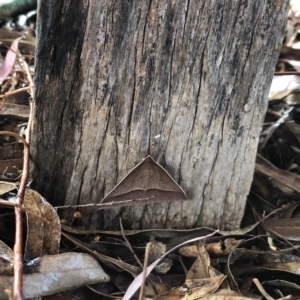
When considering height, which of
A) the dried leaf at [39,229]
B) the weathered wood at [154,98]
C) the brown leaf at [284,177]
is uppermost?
the weathered wood at [154,98]

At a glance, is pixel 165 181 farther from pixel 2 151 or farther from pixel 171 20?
pixel 2 151

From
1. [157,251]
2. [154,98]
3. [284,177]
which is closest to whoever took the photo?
[154,98]

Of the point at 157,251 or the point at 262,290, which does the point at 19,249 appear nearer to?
the point at 157,251

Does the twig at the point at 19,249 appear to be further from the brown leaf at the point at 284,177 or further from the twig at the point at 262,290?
the brown leaf at the point at 284,177

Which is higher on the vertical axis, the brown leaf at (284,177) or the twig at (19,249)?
the brown leaf at (284,177)

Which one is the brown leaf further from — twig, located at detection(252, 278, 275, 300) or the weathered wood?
twig, located at detection(252, 278, 275, 300)

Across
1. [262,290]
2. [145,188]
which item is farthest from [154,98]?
[262,290]

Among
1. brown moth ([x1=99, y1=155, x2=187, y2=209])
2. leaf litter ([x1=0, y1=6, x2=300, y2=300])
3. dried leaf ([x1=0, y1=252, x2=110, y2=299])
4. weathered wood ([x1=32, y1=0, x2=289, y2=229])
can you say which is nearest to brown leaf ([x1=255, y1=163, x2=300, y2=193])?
leaf litter ([x1=0, y1=6, x2=300, y2=300])

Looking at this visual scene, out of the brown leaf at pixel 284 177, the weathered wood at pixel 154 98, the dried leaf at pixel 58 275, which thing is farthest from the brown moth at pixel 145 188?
the brown leaf at pixel 284 177
